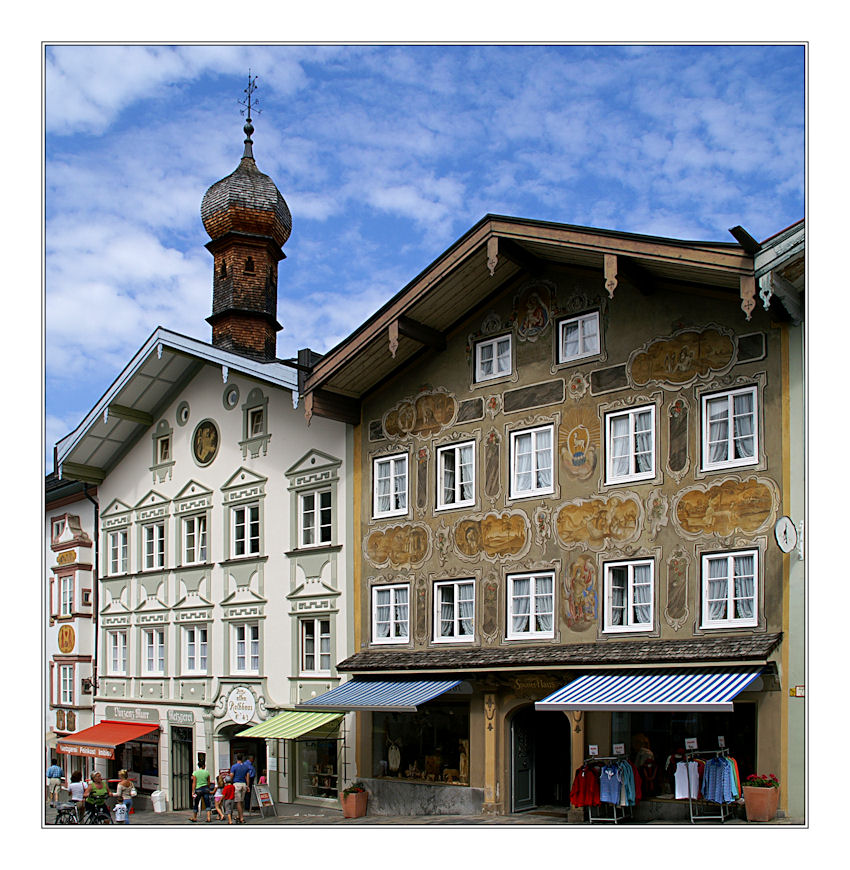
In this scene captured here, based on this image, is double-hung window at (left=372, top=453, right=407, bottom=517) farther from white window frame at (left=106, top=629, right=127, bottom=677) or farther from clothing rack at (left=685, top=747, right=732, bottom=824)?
white window frame at (left=106, top=629, right=127, bottom=677)

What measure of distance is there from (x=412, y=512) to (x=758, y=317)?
724 centimetres

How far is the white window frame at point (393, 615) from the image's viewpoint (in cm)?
2088

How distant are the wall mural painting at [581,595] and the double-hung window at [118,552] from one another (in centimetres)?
1288

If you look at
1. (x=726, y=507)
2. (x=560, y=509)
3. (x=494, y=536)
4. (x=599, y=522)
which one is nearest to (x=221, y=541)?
(x=494, y=536)

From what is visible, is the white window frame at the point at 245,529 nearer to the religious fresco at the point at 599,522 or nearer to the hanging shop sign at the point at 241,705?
the hanging shop sign at the point at 241,705

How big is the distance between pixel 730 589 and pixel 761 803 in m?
2.98

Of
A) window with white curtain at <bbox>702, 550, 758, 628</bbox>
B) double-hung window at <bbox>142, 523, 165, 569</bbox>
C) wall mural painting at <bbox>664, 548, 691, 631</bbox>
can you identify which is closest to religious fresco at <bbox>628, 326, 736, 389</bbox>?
wall mural painting at <bbox>664, 548, 691, 631</bbox>

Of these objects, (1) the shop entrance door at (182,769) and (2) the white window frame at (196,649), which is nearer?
(2) the white window frame at (196,649)

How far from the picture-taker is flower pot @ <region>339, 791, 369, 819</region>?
2020 cm

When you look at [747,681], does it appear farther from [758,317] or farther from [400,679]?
[400,679]

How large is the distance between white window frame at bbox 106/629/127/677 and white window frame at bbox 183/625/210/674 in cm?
257

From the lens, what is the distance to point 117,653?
27.5 meters

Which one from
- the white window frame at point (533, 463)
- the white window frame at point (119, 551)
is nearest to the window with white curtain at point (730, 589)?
the white window frame at point (533, 463)

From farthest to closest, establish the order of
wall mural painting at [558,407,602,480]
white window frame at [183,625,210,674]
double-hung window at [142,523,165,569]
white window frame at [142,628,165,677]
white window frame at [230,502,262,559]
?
double-hung window at [142,523,165,569], white window frame at [142,628,165,677], white window frame at [183,625,210,674], white window frame at [230,502,262,559], wall mural painting at [558,407,602,480]
